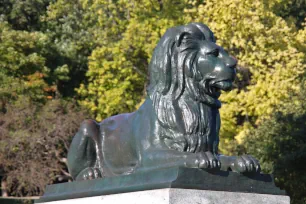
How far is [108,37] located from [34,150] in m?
4.84

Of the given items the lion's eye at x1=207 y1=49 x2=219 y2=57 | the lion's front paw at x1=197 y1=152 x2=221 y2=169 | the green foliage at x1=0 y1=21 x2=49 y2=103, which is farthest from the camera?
Result: the green foliage at x1=0 y1=21 x2=49 y2=103

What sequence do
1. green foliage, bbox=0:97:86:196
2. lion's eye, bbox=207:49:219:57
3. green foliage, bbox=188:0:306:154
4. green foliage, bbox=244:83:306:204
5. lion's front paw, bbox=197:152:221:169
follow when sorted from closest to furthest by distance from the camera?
lion's front paw, bbox=197:152:221:169, lion's eye, bbox=207:49:219:57, green foliage, bbox=244:83:306:204, green foliage, bbox=188:0:306:154, green foliage, bbox=0:97:86:196

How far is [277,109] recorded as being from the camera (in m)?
20.8

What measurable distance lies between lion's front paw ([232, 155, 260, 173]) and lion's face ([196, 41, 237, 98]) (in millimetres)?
693

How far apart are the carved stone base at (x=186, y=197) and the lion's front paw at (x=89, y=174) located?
901 mm

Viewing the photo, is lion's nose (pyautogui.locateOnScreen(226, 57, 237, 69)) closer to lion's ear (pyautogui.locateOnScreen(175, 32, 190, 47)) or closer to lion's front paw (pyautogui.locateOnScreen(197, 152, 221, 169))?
lion's ear (pyautogui.locateOnScreen(175, 32, 190, 47))

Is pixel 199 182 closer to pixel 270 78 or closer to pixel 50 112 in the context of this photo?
pixel 270 78

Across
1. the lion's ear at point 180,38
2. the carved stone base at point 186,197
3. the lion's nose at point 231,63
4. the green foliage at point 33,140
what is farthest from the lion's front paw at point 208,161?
the green foliage at point 33,140

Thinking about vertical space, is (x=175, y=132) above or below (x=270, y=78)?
above

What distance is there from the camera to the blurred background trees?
2031cm

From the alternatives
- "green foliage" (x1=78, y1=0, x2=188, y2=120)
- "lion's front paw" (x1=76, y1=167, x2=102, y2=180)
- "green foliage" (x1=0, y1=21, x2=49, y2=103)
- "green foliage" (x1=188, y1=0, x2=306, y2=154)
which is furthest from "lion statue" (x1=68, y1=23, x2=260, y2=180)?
"green foliage" (x1=0, y1=21, x2=49, y2=103)

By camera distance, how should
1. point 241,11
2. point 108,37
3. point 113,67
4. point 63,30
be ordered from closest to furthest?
point 241,11, point 113,67, point 108,37, point 63,30

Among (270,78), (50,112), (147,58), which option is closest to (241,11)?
(270,78)

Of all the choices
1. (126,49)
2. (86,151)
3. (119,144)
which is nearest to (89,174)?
(86,151)
